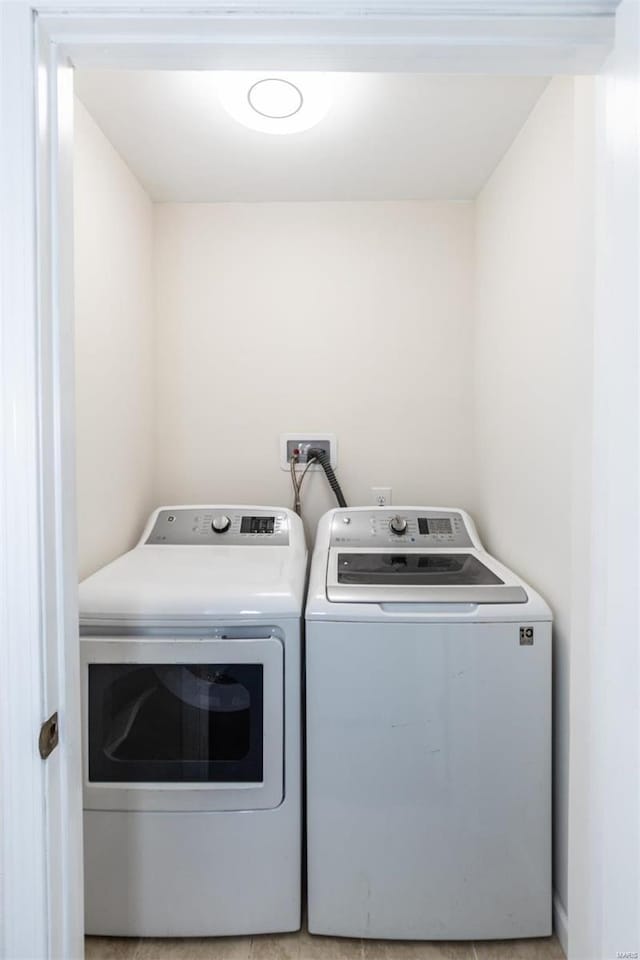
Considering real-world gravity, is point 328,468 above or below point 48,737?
above

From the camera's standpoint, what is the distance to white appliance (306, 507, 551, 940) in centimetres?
127

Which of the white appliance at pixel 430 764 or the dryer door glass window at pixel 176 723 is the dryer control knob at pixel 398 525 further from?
the dryer door glass window at pixel 176 723

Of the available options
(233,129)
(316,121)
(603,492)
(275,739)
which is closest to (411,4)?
(603,492)

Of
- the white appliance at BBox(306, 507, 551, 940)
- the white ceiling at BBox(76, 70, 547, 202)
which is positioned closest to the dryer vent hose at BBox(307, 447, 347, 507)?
the white appliance at BBox(306, 507, 551, 940)

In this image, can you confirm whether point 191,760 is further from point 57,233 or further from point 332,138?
point 332,138

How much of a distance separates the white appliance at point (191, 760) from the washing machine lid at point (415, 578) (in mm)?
212

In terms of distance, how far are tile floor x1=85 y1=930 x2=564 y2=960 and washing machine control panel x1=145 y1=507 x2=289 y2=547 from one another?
1086 mm

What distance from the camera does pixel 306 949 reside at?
132 centimetres

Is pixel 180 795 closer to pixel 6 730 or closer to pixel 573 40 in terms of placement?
pixel 6 730

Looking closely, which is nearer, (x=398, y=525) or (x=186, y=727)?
(x=186, y=727)

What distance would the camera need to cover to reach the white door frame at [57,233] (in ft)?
2.11

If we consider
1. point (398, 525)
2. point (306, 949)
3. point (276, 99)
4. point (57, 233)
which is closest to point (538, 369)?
point (398, 525)

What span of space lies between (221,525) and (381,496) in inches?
25.9

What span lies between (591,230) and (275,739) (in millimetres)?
1297
